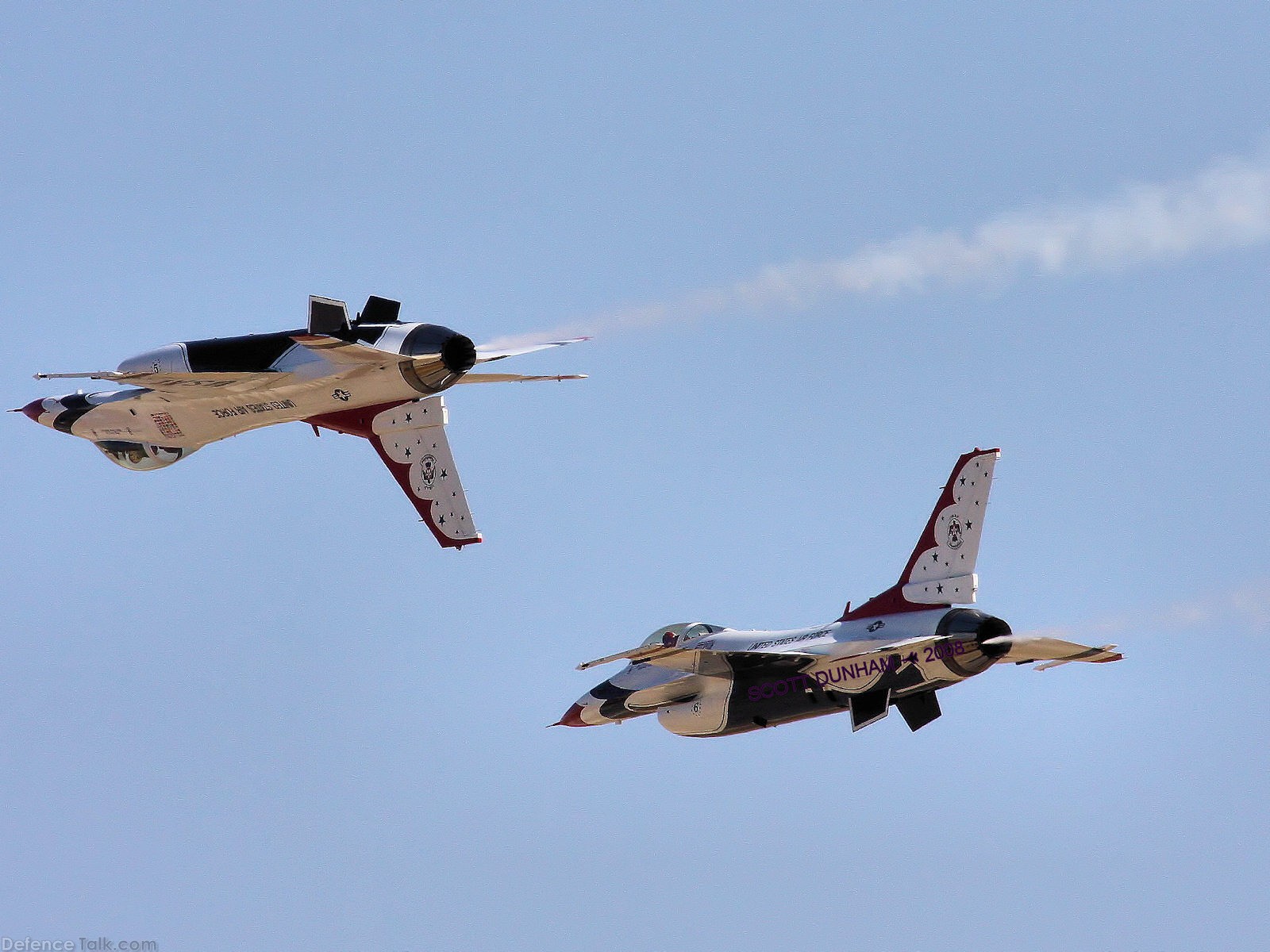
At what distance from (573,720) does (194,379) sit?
32.0ft

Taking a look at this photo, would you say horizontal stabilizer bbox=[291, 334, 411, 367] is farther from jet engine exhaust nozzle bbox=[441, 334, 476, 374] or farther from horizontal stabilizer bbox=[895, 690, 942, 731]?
horizontal stabilizer bbox=[895, 690, 942, 731]

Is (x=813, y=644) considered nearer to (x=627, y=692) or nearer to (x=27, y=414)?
(x=627, y=692)

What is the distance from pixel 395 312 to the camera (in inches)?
1623

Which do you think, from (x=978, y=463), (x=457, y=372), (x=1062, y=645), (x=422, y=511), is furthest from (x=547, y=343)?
(x=1062, y=645)

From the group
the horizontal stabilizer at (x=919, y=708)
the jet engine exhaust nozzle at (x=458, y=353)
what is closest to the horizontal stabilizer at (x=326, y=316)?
the jet engine exhaust nozzle at (x=458, y=353)

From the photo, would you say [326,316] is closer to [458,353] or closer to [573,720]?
[458,353]

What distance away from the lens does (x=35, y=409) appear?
46969 mm

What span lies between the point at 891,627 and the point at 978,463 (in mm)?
3365

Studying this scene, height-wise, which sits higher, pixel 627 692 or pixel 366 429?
pixel 366 429

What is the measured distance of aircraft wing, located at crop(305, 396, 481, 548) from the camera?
4441cm

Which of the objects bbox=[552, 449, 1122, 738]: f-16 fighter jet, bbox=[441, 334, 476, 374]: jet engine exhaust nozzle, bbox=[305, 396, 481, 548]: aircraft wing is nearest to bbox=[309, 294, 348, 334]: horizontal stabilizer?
bbox=[441, 334, 476, 374]: jet engine exhaust nozzle

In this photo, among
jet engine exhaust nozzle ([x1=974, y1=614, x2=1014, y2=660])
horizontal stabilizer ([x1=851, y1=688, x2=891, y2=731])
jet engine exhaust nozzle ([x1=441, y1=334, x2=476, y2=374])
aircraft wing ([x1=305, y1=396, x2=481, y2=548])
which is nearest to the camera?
jet engine exhaust nozzle ([x1=974, y1=614, x2=1014, y2=660])

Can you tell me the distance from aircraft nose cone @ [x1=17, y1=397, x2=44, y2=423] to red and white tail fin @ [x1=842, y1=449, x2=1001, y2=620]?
17868mm

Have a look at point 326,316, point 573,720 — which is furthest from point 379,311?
point 573,720
